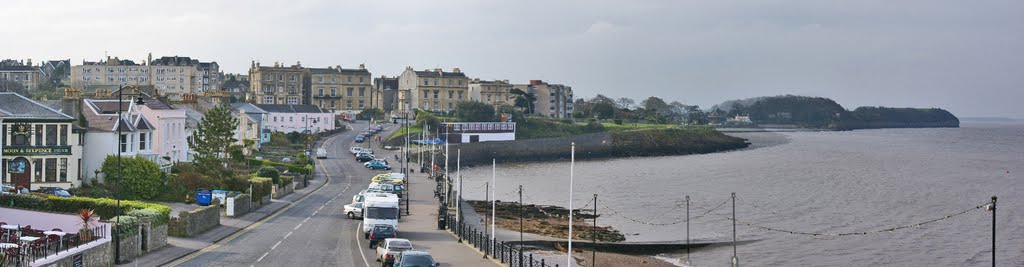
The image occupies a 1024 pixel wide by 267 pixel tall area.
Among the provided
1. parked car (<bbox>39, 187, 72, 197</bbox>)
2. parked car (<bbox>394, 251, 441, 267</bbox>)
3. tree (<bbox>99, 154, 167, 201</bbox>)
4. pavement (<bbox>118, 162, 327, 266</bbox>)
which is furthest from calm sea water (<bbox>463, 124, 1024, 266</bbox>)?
parked car (<bbox>39, 187, 72, 197</bbox>)

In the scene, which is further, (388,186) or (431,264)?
(388,186)

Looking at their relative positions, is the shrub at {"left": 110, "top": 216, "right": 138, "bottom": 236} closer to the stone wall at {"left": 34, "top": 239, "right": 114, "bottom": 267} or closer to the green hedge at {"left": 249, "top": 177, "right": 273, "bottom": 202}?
the stone wall at {"left": 34, "top": 239, "right": 114, "bottom": 267}

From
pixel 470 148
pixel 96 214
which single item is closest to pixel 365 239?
pixel 96 214

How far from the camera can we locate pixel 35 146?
54.1m

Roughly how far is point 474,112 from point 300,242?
5685 inches

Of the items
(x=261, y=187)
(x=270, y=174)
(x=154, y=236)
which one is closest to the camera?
(x=154, y=236)

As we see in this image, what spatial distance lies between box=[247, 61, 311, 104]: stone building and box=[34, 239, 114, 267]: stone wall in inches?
6400

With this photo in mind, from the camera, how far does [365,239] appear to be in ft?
153

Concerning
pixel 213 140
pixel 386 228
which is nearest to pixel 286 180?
pixel 213 140

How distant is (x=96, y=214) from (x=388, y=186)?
98.1 ft

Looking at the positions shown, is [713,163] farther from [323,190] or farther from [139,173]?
[139,173]

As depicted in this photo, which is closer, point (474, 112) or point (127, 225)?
point (127, 225)

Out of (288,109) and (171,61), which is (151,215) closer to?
(288,109)

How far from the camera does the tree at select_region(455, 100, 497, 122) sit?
187 m
